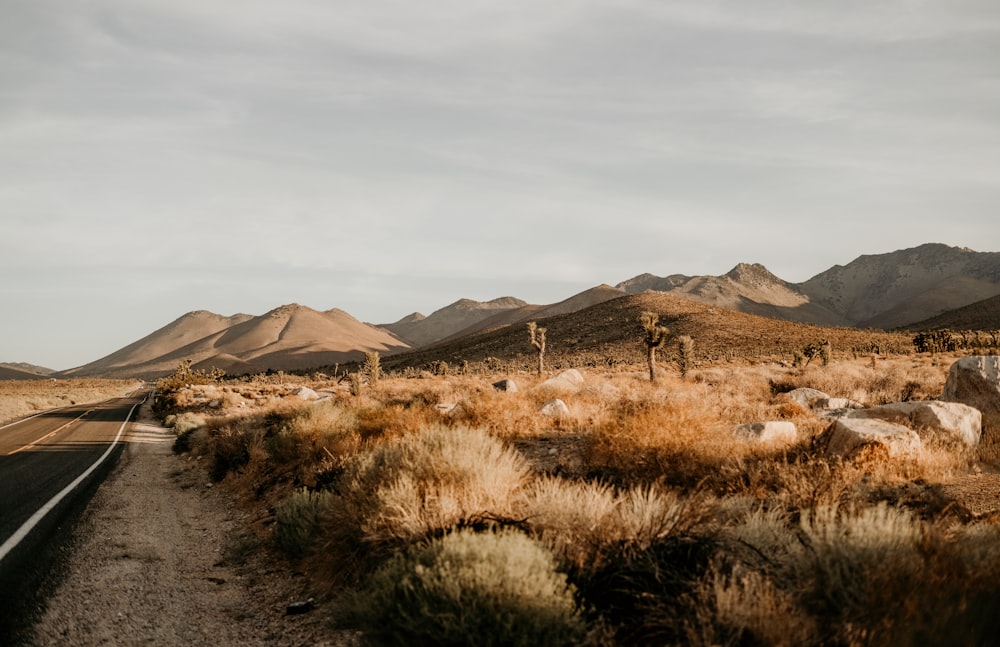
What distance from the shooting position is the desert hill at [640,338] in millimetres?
61375

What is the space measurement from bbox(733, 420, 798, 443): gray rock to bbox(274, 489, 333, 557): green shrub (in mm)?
6993

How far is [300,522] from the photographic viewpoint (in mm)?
7250

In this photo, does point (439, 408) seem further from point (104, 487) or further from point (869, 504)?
point (869, 504)

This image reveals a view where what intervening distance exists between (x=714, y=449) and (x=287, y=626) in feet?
19.5

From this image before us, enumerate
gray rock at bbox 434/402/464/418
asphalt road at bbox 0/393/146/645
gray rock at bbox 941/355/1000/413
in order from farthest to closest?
gray rock at bbox 434/402/464/418 < gray rock at bbox 941/355/1000/413 < asphalt road at bbox 0/393/146/645

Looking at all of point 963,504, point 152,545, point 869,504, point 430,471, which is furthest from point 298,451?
point 963,504

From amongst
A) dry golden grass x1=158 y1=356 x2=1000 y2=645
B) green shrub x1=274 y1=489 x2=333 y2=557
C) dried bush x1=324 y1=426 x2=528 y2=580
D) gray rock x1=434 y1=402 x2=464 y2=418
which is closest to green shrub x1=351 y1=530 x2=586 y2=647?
dry golden grass x1=158 y1=356 x2=1000 y2=645

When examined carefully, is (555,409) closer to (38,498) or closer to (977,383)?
(977,383)

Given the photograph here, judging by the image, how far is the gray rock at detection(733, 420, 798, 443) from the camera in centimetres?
909

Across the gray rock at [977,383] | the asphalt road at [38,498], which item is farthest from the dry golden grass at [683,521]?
the gray rock at [977,383]

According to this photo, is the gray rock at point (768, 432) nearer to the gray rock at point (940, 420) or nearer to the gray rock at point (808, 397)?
the gray rock at point (940, 420)

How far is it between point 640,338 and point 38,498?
7019cm

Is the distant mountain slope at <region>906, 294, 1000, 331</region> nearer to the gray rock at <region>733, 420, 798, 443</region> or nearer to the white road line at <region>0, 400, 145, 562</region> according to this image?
the gray rock at <region>733, 420, 798, 443</region>

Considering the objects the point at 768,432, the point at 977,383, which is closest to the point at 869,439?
the point at 768,432
